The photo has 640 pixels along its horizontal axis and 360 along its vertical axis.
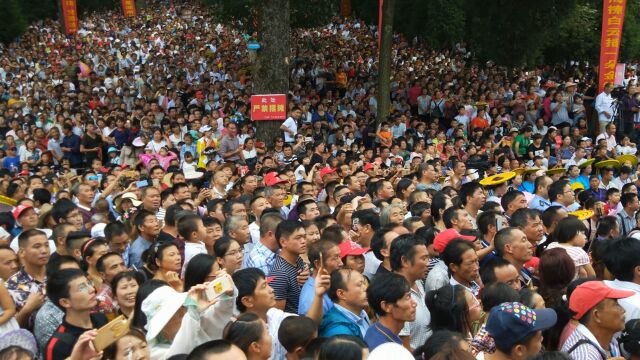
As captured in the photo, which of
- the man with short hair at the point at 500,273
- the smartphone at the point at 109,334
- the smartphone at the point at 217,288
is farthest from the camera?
the man with short hair at the point at 500,273

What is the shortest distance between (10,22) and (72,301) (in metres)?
28.2

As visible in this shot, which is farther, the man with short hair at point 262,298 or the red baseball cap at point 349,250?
the red baseball cap at point 349,250

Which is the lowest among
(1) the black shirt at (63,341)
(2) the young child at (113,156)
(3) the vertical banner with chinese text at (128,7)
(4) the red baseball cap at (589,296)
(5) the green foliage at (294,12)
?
(2) the young child at (113,156)

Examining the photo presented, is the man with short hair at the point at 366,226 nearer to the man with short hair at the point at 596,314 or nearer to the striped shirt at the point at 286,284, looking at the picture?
the striped shirt at the point at 286,284

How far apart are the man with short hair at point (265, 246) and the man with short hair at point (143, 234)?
914 mm

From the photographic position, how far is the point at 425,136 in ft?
47.1

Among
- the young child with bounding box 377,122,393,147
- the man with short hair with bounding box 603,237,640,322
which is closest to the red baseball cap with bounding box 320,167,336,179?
the young child with bounding box 377,122,393,147

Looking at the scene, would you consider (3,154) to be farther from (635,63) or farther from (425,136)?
(635,63)

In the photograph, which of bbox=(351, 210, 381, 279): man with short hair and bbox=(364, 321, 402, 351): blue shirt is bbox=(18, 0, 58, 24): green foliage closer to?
bbox=(351, 210, 381, 279): man with short hair

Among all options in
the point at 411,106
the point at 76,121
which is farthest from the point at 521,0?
the point at 76,121

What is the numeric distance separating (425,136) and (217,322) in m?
11.2

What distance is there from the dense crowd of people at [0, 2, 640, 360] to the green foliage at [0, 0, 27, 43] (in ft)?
32.4

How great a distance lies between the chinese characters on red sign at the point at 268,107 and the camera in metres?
13.9

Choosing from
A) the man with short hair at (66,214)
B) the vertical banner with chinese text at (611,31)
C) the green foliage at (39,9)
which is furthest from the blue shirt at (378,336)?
the green foliage at (39,9)
